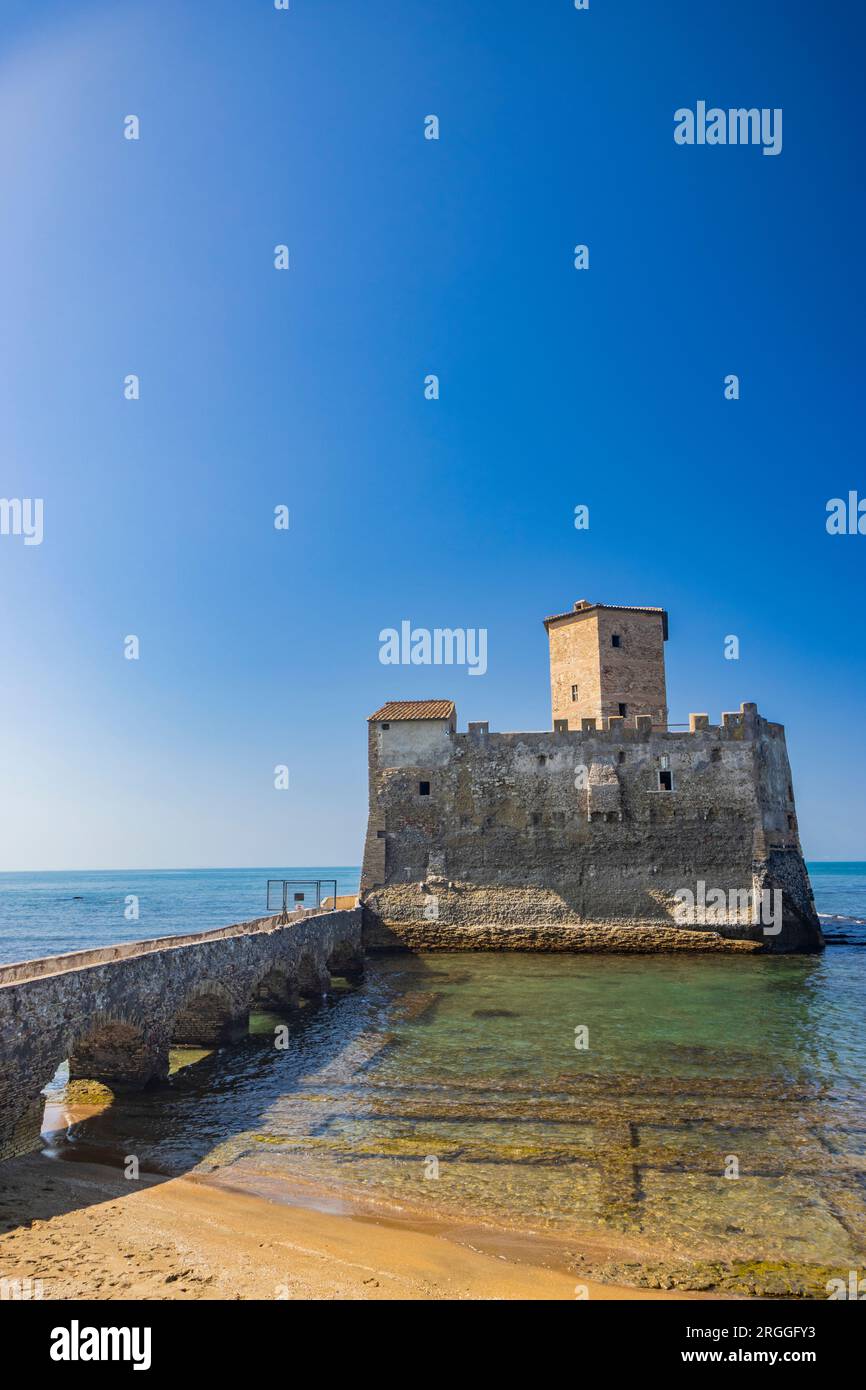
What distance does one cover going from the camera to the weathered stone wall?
96.6 ft

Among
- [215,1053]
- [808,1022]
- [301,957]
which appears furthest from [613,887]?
[215,1053]

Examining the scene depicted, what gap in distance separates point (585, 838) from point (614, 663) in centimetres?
818

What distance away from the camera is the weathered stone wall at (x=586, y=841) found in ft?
96.6

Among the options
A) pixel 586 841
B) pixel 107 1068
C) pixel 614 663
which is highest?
pixel 614 663

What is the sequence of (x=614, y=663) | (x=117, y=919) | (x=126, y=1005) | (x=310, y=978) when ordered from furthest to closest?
(x=117, y=919)
(x=614, y=663)
(x=310, y=978)
(x=126, y=1005)

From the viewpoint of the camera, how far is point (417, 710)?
107 feet

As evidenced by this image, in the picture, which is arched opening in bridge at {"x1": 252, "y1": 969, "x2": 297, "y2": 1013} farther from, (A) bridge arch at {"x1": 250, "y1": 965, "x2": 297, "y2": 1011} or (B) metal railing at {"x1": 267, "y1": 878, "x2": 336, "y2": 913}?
(B) metal railing at {"x1": 267, "y1": 878, "x2": 336, "y2": 913}

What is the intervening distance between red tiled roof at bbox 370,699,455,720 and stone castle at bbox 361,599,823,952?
84 mm

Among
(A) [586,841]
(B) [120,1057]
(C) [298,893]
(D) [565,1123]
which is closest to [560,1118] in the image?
(D) [565,1123]

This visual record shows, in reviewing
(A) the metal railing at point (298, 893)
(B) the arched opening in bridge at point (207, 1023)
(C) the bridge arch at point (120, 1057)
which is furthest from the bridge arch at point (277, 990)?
(C) the bridge arch at point (120, 1057)

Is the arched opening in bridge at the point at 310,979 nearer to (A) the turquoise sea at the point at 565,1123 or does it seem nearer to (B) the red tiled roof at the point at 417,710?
(A) the turquoise sea at the point at 565,1123

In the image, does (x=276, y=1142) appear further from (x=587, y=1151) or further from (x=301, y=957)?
(x=301, y=957)

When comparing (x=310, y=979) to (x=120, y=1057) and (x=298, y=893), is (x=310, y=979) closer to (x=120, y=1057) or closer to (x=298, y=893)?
(x=298, y=893)

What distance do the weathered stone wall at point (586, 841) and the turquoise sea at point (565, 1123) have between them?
27.3 ft
